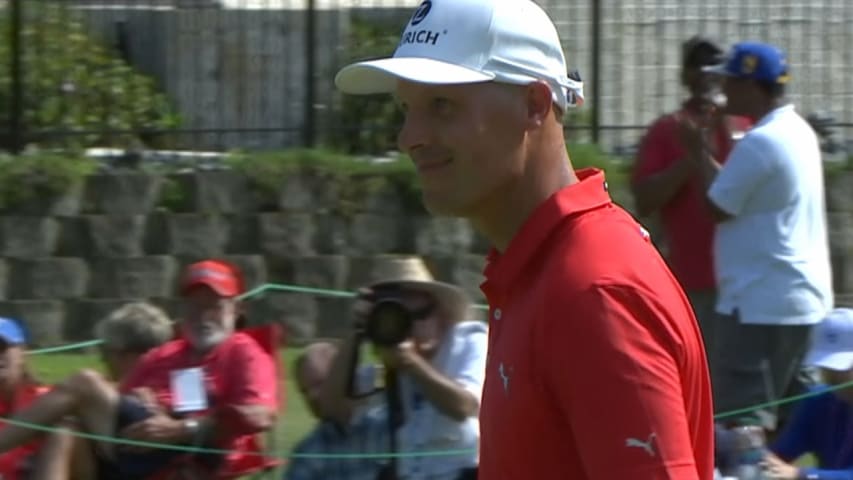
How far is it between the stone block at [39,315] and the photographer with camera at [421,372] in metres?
4.16

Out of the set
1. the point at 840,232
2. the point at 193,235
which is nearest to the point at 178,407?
the point at 193,235

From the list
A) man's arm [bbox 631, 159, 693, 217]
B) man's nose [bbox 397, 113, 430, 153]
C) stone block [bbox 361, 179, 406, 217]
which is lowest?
stone block [bbox 361, 179, 406, 217]

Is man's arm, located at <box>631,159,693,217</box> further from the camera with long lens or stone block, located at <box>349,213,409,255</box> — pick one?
stone block, located at <box>349,213,409,255</box>

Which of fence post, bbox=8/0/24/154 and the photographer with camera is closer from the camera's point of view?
the photographer with camera

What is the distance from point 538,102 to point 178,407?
4.30 meters

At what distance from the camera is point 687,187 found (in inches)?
299

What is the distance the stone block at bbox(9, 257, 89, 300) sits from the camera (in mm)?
10367

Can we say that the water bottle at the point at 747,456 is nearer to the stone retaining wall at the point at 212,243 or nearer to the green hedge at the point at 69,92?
the stone retaining wall at the point at 212,243

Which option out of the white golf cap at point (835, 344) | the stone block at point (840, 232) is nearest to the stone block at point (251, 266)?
the stone block at point (840, 232)

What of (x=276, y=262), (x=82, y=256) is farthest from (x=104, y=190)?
(x=276, y=262)

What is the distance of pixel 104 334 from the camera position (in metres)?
7.21

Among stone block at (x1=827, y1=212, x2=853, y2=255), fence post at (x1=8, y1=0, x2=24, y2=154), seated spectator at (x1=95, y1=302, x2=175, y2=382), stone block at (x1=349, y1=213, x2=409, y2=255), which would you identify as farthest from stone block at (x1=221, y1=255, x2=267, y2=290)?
seated spectator at (x1=95, y1=302, x2=175, y2=382)

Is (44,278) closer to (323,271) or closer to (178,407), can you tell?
(323,271)

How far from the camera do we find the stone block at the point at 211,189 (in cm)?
1059
